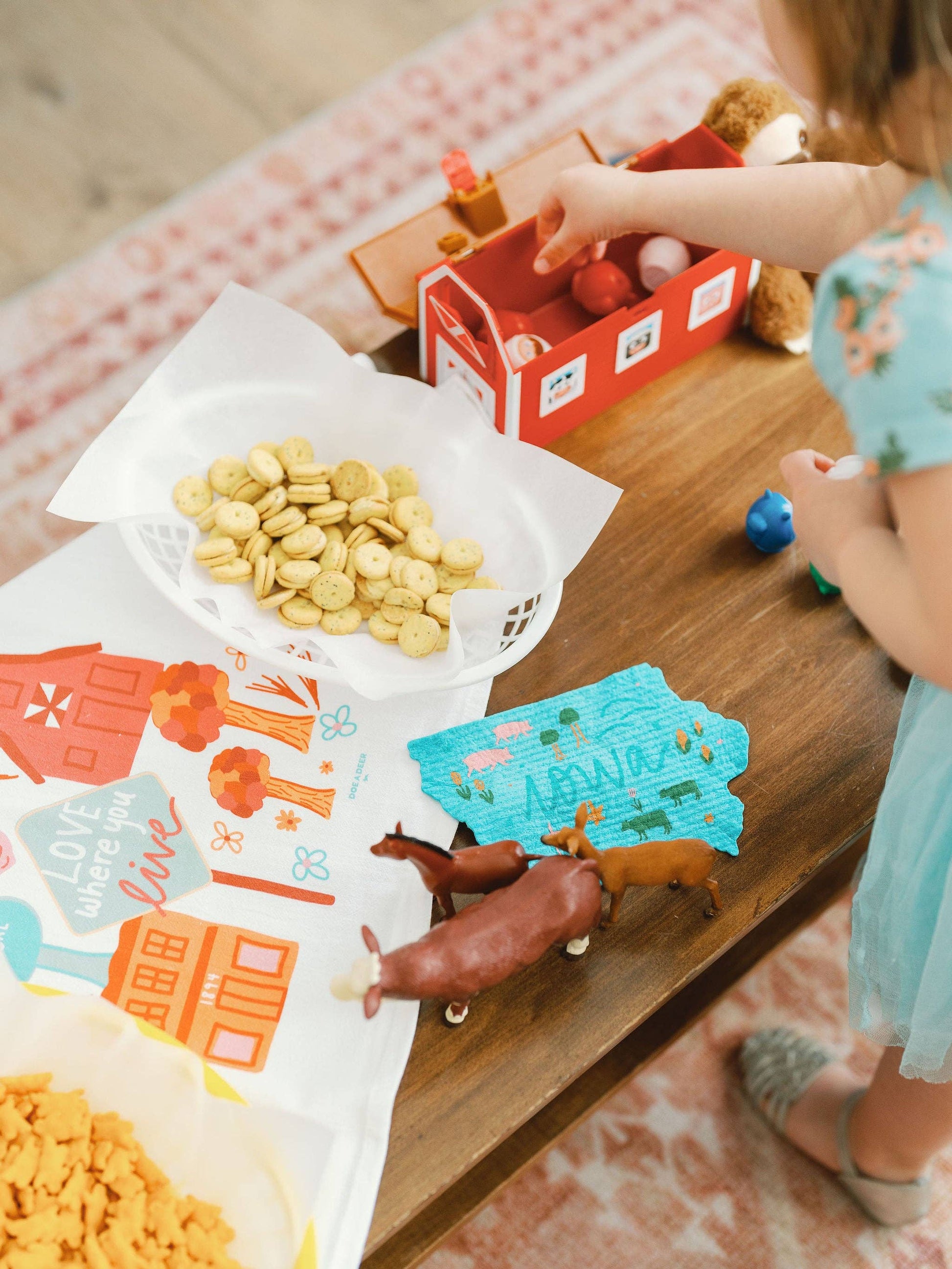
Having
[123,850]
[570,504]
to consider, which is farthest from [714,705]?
[123,850]

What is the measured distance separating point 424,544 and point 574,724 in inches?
7.4

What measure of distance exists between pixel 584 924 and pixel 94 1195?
335 mm

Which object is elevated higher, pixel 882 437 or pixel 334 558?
pixel 882 437

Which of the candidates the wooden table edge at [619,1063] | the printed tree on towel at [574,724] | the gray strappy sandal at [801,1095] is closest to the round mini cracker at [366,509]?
the printed tree on towel at [574,724]

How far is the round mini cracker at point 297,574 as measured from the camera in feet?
2.77

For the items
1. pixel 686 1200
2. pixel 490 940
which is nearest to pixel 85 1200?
pixel 490 940

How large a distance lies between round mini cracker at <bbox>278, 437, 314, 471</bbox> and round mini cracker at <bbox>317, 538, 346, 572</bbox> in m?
0.08

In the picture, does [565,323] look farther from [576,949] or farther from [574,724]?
[576,949]

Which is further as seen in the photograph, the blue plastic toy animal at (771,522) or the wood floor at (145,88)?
the wood floor at (145,88)

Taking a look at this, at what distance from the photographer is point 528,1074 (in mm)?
714

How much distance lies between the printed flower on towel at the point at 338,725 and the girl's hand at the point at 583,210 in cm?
41

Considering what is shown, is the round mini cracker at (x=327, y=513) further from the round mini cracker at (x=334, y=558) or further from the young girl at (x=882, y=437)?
the young girl at (x=882, y=437)

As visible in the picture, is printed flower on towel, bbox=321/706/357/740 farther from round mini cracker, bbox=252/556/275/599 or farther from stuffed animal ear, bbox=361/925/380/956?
stuffed animal ear, bbox=361/925/380/956

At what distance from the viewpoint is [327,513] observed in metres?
0.88
